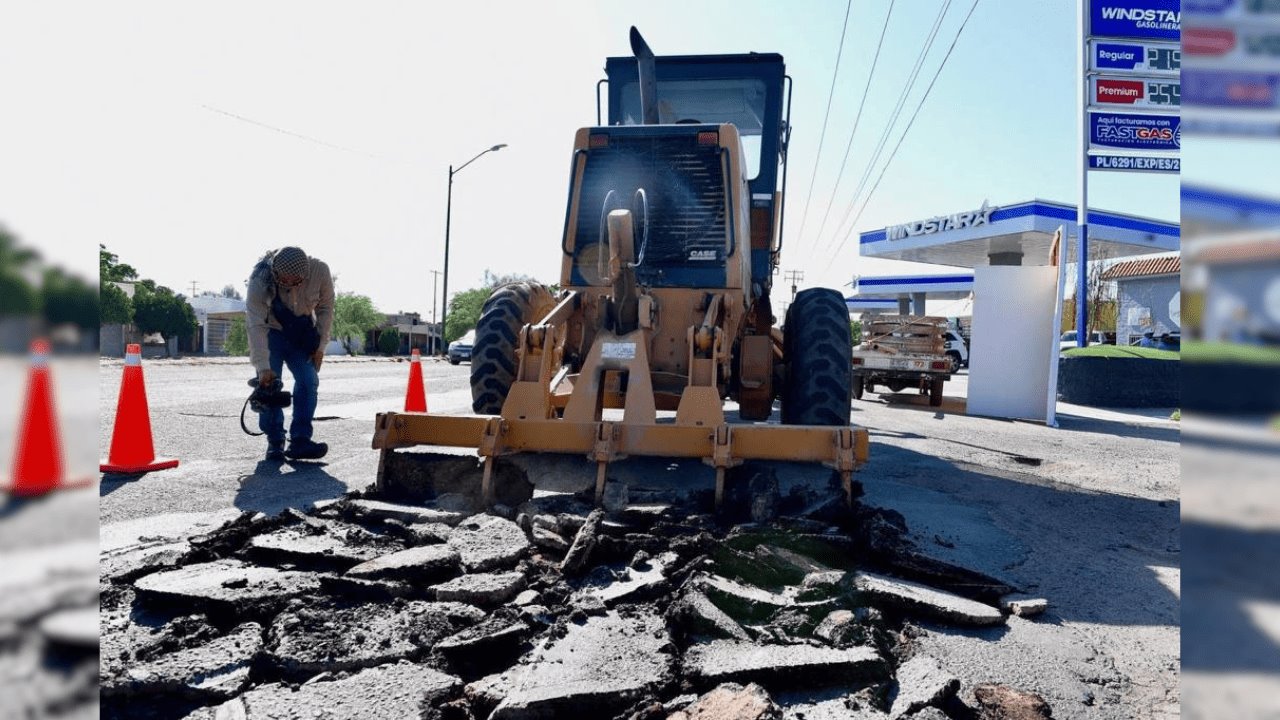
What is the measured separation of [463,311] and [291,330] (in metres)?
73.2

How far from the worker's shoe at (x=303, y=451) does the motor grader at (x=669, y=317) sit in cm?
151

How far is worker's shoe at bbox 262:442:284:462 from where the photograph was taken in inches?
245

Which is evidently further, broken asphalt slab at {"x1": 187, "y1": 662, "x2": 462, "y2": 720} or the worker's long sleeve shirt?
the worker's long sleeve shirt

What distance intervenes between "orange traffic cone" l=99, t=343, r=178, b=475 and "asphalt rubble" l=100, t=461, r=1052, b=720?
2.20 meters

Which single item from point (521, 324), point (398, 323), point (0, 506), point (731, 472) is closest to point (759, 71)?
point (521, 324)

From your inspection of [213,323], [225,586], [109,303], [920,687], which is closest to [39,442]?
[109,303]

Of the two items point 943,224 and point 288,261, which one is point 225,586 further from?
point 943,224

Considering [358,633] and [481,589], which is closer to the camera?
[358,633]

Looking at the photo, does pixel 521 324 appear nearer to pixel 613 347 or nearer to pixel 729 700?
pixel 613 347

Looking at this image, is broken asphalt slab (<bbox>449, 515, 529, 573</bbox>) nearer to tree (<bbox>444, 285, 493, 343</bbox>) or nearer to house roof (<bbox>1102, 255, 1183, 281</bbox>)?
house roof (<bbox>1102, 255, 1183, 281</bbox>)

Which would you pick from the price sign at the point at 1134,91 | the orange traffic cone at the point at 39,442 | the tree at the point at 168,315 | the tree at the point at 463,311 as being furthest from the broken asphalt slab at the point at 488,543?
the tree at the point at 463,311

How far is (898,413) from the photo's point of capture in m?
13.2

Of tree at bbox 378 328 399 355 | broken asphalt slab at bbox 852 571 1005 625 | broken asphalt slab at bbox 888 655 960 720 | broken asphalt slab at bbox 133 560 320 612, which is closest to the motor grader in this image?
broken asphalt slab at bbox 852 571 1005 625

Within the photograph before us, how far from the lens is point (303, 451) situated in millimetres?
6223
